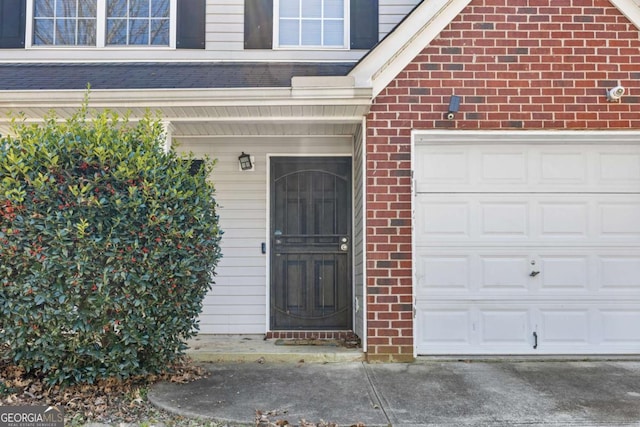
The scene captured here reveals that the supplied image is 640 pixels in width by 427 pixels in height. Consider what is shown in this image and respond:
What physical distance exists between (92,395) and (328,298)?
3.01 meters

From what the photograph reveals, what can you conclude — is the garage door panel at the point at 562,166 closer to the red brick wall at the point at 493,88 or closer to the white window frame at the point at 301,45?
the red brick wall at the point at 493,88

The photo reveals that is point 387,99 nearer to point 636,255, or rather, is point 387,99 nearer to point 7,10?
point 636,255

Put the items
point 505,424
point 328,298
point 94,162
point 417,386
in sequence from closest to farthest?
point 505,424, point 94,162, point 417,386, point 328,298

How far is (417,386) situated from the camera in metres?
4.34

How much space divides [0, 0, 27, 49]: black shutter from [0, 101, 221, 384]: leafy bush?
3.13m

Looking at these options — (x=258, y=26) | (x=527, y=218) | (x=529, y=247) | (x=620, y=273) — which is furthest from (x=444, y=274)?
(x=258, y=26)

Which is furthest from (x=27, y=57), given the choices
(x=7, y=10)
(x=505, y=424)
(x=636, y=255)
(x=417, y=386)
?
(x=636, y=255)

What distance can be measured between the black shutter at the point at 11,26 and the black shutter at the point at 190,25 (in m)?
2.03

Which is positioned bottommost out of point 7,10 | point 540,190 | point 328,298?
point 328,298

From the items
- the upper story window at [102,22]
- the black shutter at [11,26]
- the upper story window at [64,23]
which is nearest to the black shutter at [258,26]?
the upper story window at [102,22]

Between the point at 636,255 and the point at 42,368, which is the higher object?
the point at 636,255

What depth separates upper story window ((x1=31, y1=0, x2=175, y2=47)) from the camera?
659 centimetres

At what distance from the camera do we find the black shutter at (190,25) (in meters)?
6.46

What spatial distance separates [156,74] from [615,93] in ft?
16.2
